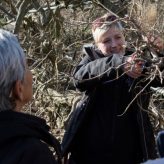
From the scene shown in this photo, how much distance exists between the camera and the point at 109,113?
9.32 feet

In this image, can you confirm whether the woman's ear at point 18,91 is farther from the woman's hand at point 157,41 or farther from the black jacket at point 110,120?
the black jacket at point 110,120

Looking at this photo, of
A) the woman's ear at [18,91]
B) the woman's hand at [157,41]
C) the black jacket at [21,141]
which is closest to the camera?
the black jacket at [21,141]

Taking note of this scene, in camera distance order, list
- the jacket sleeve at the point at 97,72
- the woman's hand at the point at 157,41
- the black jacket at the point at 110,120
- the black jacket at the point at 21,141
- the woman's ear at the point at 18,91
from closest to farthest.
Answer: the black jacket at the point at 21,141 < the woman's ear at the point at 18,91 < the woman's hand at the point at 157,41 < the jacket sleeve at the point at 97,72 < the black jacket at the point at 110,120

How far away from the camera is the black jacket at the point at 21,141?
5.27 ft

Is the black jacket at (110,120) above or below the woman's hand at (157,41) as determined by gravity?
below

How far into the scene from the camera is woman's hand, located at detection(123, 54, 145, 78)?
96.9 inches

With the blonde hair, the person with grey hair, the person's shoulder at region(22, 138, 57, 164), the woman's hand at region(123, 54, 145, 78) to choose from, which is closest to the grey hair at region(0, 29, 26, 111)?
the person with grey hair

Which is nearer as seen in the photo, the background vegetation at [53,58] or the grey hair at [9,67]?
the grey hair at [9,67]

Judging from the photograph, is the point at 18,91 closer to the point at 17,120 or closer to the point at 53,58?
the point at 17,120

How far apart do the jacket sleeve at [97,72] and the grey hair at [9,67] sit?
977mm

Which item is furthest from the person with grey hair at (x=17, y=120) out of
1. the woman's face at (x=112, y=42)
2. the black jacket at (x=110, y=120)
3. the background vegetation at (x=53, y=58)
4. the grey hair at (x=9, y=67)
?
the background vegetation at (x=53, y=58)

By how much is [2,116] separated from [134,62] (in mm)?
1018

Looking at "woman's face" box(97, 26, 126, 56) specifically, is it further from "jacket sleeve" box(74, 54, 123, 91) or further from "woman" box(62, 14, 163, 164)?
"jacket sleeve" box(74, 54, 123, 91)

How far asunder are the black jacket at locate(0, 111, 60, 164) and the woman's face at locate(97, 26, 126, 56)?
128cm
